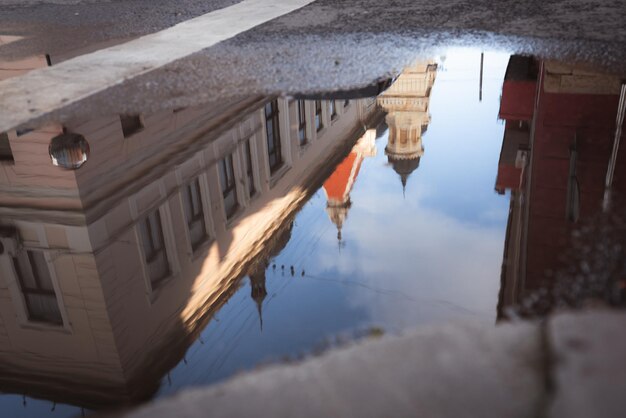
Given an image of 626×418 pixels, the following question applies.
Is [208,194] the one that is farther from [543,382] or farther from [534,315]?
[543,382]

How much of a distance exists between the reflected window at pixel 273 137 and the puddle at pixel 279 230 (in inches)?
1.1

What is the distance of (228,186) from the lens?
4473mm

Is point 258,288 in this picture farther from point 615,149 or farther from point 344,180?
point 615,149

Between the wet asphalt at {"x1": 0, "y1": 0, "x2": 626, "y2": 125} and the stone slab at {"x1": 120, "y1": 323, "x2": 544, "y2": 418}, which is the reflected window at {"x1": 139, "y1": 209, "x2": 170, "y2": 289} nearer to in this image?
the stone slab at {"x1": 120, "y1": 323, "x2": 544, "y2": 418}

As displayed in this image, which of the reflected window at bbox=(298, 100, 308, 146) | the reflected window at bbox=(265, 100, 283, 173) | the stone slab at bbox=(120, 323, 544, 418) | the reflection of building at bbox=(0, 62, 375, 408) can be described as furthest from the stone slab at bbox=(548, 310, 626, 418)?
the reflected window at bbox=(298, 100, 308, 146)

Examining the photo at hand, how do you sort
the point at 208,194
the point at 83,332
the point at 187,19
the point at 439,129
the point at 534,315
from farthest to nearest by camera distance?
the point at 187,19 < the point at 439,129 < the point at 208,194 < the point at 83,332 < the point at 534,315

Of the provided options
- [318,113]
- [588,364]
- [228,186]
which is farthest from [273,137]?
[588,364]

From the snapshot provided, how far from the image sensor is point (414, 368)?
7.68 ft

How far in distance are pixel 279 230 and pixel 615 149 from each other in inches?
97.3

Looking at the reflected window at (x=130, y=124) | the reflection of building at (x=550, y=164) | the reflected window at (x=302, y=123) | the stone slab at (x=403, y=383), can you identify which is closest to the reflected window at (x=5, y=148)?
the reflected window at (x=130, y=124)

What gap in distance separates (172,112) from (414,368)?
4117 mm

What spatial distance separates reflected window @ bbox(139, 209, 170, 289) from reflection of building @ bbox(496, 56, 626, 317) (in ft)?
6.17

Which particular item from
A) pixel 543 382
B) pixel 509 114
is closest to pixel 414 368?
pixel 543 382

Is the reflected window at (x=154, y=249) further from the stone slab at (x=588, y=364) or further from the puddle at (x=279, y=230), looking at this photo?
the stone slab at (x=588, y=364)
